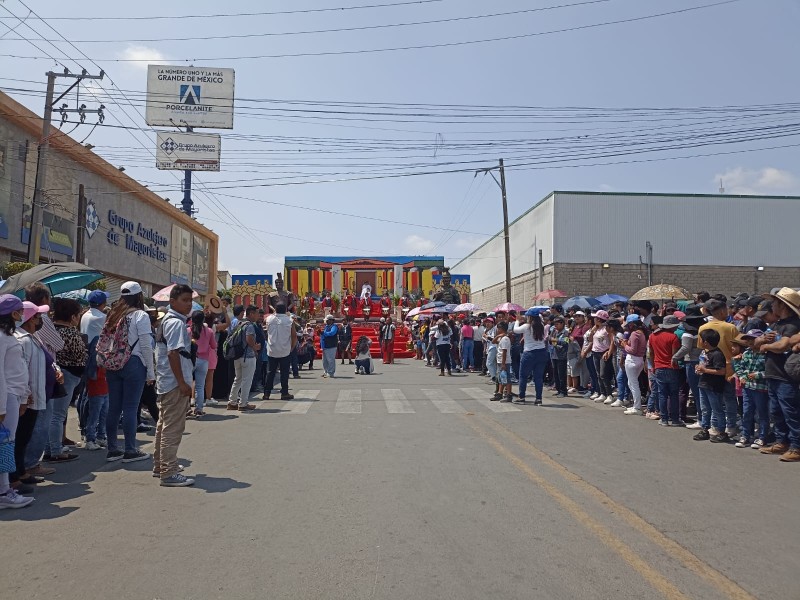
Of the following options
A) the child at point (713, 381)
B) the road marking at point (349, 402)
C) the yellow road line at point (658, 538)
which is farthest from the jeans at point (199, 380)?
the child at point (713, 381)

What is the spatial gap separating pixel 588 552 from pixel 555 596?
88cm

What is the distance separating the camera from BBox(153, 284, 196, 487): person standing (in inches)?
272

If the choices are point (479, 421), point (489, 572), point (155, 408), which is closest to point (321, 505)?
point (489, 572)

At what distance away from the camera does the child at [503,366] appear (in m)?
13.5

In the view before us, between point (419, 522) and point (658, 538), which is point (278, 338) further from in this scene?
point (658, 538)

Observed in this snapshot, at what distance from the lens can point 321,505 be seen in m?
6.02

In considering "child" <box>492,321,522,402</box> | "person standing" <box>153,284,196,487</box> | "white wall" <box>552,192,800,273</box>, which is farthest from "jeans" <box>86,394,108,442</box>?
"white wall" <box>552,192,800,273</box>

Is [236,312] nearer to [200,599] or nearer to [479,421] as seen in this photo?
[479,421]

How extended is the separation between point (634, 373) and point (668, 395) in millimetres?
1347

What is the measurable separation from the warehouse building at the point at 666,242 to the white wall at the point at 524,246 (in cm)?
21

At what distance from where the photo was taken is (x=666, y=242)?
4494 cm

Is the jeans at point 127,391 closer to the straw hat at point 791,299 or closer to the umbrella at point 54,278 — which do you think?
the umbrella at point 54,278

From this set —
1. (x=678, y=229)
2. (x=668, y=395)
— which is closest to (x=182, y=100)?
(x=678, y=229)

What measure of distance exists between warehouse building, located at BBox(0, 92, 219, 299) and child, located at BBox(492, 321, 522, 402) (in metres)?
15.8
